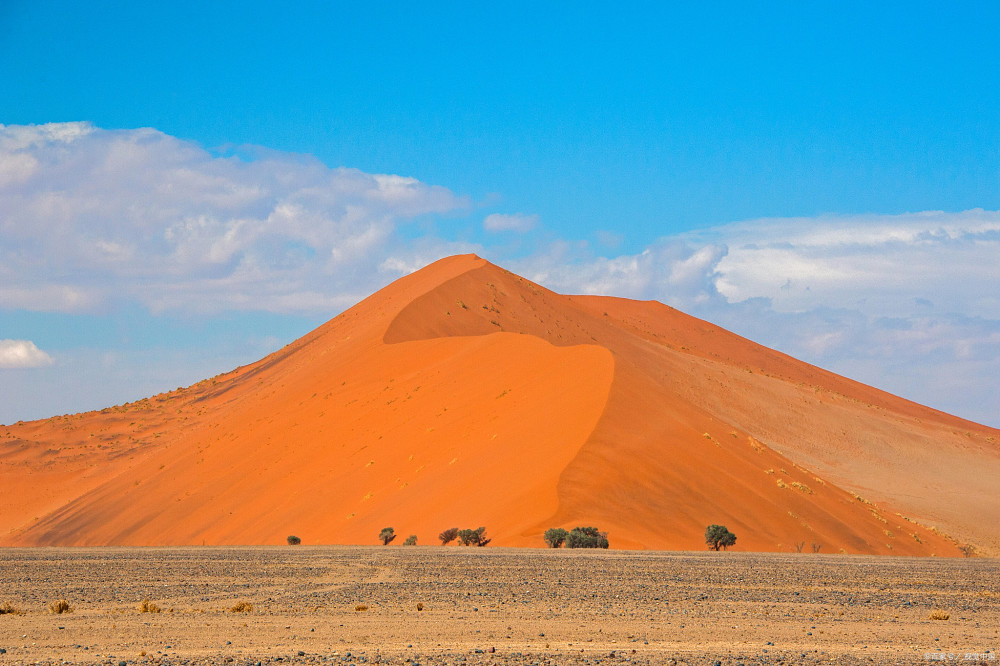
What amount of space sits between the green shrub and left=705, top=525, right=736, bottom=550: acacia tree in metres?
3.98

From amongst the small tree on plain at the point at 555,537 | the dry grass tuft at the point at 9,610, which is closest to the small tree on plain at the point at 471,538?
the small tree on plain at the point at 555,537

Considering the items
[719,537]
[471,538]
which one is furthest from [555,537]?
[719,537]

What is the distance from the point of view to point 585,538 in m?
28.3

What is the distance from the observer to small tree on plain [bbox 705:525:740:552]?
30.9 metres

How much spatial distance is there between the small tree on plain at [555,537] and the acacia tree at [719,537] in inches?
215

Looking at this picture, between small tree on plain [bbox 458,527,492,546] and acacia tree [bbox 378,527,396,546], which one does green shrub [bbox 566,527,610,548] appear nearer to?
small tree on plain [bbox 458,527,492,546]

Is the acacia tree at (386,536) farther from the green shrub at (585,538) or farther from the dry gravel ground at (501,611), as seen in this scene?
the dry gravel ground at (501,611)

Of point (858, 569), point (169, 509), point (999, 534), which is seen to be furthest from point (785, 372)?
point (858, 569)

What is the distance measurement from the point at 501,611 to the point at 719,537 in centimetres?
1772

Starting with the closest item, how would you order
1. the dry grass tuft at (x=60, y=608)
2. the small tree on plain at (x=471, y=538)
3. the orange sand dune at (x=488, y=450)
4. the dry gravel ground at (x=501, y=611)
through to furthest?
1. the dry gravel ground at (x=501, y=611)
2. the dry grass tuft at (x=60, y=608)
3. the small tree on plain at (x=471, y=538)
4. the orange sand dune at (x=488, y=450)

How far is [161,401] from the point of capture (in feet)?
287

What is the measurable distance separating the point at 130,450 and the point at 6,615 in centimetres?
6084

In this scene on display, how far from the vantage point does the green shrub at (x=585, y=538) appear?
28156 millimetres

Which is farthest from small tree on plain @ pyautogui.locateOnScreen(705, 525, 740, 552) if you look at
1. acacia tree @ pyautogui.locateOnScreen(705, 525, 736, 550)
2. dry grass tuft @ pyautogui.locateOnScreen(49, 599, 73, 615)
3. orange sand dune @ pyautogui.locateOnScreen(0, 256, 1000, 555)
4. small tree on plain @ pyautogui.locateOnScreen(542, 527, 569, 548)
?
dry grass tuft @ pyautogui.locateOnScreen(49, 599, 73, 615)
